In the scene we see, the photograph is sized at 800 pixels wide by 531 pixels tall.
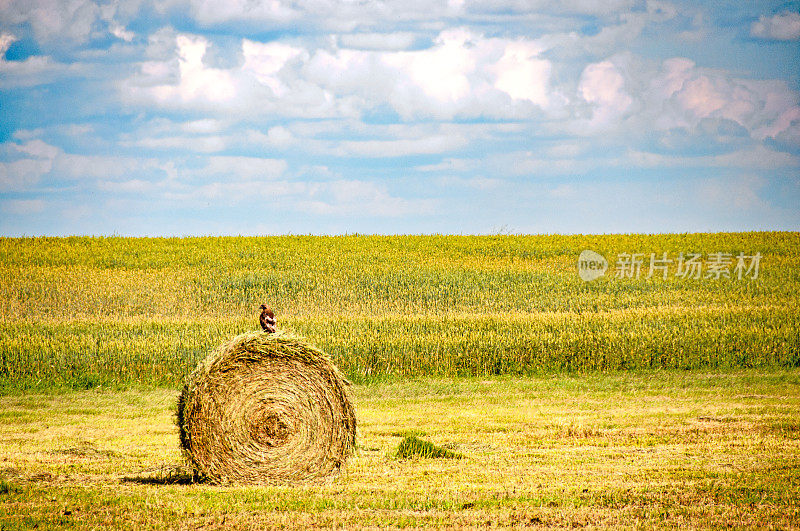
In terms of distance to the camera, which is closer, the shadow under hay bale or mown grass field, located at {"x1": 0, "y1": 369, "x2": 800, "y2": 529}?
mown grass field, located at {"x1": 0, "y1": 369, "x2": 800, "y2": 529}

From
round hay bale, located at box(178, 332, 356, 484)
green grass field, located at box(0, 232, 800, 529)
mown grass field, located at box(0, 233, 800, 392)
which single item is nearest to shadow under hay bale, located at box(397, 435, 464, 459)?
green grass field, located at box(0, 232, 800, 529)

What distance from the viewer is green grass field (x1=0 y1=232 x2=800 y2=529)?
8.41 m

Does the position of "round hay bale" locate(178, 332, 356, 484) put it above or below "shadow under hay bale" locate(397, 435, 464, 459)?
above

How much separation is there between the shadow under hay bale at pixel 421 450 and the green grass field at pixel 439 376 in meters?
0.16

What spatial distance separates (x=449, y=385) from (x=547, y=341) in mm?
3705

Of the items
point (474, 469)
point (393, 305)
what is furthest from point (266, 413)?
point (393, 305)

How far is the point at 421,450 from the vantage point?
11055mm

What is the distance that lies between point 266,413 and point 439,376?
11.0m

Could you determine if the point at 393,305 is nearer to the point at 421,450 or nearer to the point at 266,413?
the point at 421,450

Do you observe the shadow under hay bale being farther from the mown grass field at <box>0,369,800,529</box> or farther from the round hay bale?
the round hay bale

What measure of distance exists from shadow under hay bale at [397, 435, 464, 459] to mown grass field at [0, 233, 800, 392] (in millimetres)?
9031

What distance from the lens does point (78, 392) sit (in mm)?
19094

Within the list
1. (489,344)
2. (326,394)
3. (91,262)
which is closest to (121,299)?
(91,262)

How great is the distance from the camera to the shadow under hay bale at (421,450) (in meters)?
11.0
